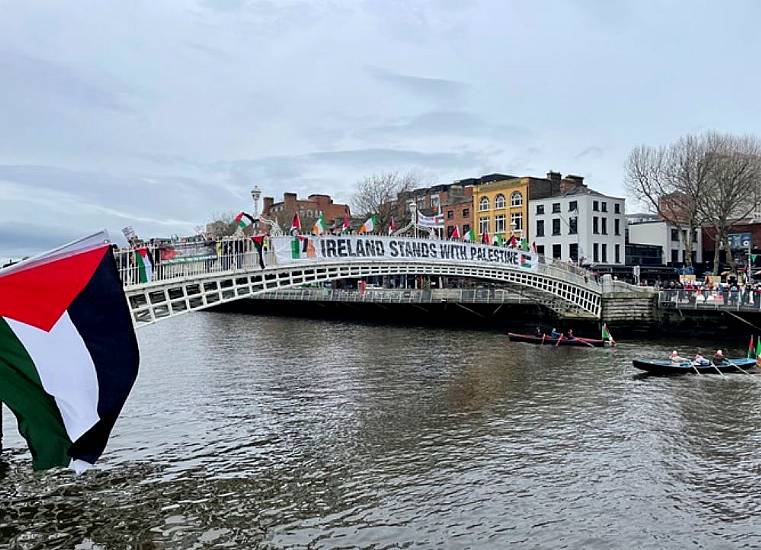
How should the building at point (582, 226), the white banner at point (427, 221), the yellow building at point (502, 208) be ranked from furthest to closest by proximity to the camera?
the yellow building at point (502, 208)
the building at point (582, 226)
the white banner at point (427, 221)

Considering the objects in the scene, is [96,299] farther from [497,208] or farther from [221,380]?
[497,208]

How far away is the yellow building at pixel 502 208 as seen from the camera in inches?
2958

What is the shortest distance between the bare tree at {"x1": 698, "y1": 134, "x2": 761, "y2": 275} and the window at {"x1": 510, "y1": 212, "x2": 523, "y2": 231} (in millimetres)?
20417

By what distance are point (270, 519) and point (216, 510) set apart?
4.26 feet

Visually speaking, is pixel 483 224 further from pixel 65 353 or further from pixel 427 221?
pixel 65 353

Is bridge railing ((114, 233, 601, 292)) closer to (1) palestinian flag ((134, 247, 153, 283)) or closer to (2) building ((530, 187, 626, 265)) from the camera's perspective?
(1) palestinian flag ((134, 247, 153, 283))

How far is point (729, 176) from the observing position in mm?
56156

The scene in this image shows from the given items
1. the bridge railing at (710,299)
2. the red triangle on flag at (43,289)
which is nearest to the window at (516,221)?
the bridge railing at (710,299)

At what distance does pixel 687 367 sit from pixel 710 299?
1609 cm

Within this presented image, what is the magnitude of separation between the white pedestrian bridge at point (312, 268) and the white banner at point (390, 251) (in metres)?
0.04

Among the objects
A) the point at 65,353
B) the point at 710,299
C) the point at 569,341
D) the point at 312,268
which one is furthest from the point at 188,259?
the point at 710,299

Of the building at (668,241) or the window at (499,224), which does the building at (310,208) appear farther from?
the building at (668,241)

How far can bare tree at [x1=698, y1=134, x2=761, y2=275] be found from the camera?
184 feet

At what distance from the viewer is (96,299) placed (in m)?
9.89
